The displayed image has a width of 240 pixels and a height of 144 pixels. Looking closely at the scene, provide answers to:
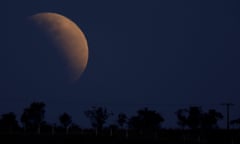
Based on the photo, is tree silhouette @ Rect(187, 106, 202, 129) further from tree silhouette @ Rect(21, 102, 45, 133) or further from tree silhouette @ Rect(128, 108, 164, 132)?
tree silhouette @ Rect(21, 102, 45, 133)

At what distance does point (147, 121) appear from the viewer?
106m

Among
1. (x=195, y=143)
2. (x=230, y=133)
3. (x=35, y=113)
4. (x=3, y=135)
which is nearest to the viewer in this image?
(x=3, y=135)

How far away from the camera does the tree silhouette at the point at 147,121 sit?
104994 mm

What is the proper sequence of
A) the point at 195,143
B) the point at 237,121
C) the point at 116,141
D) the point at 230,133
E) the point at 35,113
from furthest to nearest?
the point at 237,121 < the point at 230,133 < the point at 35,113 < the point at 195,143 < the point at 116,141

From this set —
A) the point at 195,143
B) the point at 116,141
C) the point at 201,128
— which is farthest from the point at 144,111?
the point at 116,141

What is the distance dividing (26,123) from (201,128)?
32299 millimetres

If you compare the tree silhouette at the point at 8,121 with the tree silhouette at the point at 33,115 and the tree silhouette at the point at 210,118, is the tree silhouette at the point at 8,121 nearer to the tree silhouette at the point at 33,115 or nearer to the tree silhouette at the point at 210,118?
the tree silhouette at the point at 33,115

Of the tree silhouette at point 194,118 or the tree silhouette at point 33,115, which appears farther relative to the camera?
the tree silhouette at point 194,118

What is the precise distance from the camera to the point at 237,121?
11850 centimetres

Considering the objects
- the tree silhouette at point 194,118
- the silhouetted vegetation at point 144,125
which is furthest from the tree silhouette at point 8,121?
the tree silhouette at point 194,118

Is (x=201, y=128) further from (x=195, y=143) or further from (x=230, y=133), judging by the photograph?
(x=195, y=143)

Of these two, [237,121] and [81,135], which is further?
[237,121]

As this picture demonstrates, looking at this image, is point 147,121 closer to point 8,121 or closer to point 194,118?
point 194,118

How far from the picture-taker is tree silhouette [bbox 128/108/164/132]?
104994 millimetres
